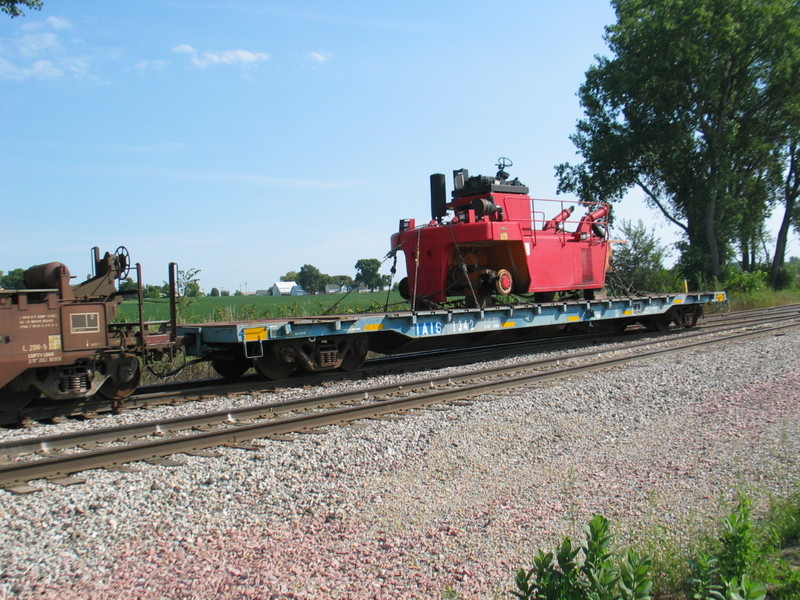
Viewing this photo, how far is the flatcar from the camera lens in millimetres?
7500

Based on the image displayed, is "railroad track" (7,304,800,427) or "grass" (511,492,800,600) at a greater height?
"railroad track" (7,304,800,427)

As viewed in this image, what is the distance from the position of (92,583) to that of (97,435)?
133 inches

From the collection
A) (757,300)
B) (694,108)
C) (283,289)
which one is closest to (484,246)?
(757,300)

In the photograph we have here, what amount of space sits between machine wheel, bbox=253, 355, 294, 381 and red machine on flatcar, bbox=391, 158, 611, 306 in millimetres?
3139

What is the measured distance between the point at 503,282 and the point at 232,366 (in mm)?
5533

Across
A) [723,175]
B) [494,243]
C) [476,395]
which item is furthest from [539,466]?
[723,175]

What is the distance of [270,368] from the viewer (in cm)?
1019

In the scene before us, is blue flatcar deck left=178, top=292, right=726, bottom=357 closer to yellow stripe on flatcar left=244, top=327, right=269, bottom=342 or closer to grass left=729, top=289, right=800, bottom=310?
yellow stripe on flatcar left=244, top=327, right=269, bottom=342

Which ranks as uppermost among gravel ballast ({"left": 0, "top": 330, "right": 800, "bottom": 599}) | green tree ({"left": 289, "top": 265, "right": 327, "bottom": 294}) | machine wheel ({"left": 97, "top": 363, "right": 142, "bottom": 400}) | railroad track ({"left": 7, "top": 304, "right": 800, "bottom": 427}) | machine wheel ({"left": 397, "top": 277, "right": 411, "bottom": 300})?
green tree ({"left": 289, "top": 265, "right": 327, "bottom": 294})

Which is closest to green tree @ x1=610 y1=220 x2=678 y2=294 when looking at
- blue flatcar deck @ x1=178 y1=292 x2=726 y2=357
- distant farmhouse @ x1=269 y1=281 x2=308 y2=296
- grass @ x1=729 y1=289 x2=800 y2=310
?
grass @ x1=729 y1=289 x2=800 y2=310

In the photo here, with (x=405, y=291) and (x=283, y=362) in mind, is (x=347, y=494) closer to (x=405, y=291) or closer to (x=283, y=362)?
(x=283, y=362)

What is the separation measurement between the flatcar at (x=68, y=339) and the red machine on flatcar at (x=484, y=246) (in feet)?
17.9

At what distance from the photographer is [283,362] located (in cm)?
1025

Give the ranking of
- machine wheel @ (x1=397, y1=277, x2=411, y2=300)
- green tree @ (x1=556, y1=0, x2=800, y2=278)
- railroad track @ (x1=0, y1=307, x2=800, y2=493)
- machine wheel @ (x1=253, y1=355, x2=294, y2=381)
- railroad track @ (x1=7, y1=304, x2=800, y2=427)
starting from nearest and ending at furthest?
railroad track @ (x1=0, y1=307, x2=800, y2=493)
railroad track @ (x1=7, y1=304, x2=800, y2=427)
machine wheel @ (x1=253, y1=355, x2=294, y2=381)
machine wheel @ (x1=397, y1=277, x2=411, y2=300)
green tree @ (x1=556, y1=0, x2=800, y2=278)
